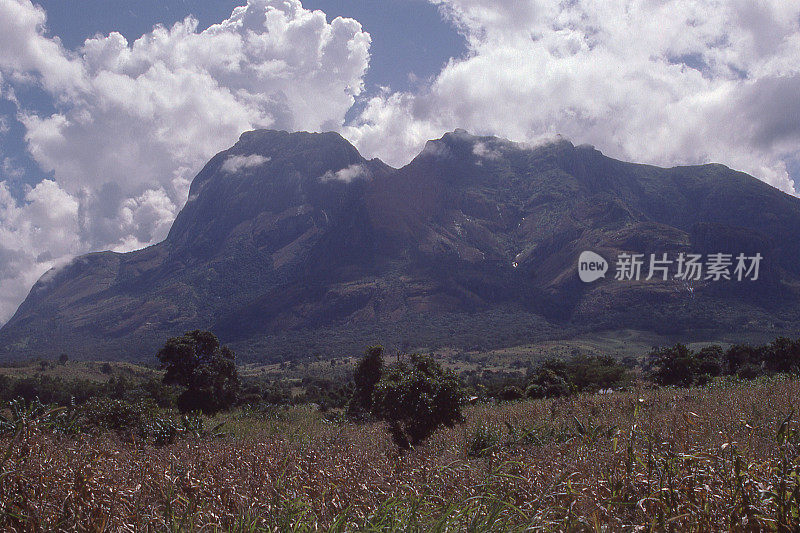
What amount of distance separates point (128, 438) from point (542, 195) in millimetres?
178996

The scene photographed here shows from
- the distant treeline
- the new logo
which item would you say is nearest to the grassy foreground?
the distant treeline

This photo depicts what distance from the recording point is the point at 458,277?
14138 cm

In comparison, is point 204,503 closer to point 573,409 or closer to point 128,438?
point 128,438

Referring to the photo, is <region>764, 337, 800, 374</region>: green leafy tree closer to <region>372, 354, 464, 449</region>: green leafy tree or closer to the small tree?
<region>372, 354, 464, 449</region>: green leafy tree

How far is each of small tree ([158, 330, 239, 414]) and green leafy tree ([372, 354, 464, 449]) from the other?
19.1 m

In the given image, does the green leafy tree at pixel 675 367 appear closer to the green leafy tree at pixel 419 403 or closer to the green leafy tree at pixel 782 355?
the green leafy tree at pixel 782 355

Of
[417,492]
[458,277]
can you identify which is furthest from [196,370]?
[458,277]

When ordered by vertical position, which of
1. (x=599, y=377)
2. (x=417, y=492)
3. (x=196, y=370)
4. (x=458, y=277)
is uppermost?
(x=458, y=277)

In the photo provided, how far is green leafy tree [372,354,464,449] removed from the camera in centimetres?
997

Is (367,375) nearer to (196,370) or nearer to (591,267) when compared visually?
(196,370)

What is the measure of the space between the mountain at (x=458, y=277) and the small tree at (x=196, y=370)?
238 ft

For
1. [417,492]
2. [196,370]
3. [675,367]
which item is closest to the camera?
[417,492]

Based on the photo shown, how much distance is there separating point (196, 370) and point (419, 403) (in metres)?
20.6

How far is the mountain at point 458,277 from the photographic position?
101 m
